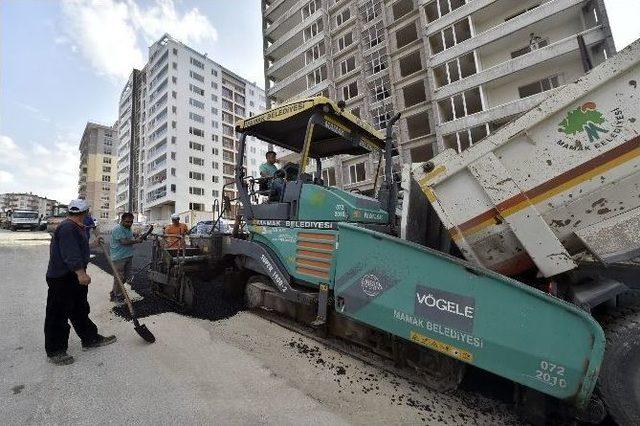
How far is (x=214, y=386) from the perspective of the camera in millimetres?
2840

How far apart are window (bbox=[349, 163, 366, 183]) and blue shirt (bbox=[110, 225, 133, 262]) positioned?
19000mm

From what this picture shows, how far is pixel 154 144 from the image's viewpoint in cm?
5112

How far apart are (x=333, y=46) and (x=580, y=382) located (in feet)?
95.0

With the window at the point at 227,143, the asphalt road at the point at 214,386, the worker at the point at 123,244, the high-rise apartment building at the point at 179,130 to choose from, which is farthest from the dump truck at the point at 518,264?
Answer: the window at the point at 227,143

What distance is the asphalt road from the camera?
8.02 ft

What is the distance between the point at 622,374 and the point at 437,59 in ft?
70.3

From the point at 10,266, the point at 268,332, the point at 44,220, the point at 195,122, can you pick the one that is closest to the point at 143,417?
the point at 268,332

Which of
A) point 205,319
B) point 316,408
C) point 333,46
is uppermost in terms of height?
point 333,46

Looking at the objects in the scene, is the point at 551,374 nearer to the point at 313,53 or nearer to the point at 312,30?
the point at 313,53

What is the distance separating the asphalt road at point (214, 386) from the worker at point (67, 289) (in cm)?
17

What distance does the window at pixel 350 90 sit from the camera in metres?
24.9

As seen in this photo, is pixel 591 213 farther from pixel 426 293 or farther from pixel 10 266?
pixel 10 266

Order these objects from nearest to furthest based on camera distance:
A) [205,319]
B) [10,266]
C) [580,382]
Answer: [580,382], [205,319], [10,266]

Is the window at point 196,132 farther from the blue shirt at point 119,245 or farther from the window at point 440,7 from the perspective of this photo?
the blue shirt at point 119,245
